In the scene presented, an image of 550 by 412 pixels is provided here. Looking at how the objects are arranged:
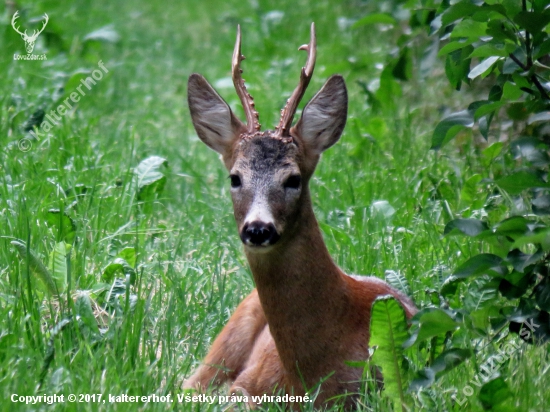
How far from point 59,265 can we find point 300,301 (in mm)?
1074

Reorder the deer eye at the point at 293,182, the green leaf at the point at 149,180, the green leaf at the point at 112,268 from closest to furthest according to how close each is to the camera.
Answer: the deer eye at the point at 293,182, the green leaf at the point at 112,268, the green leaf at the point at 149,180

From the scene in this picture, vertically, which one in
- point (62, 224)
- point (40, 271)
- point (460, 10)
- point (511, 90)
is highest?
point (460, 10)

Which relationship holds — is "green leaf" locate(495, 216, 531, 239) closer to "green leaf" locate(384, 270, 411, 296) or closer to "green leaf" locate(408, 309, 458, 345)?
"green leaf" locate(408, 309, 458, 345)

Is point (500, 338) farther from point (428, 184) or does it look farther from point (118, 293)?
point (428, 184)

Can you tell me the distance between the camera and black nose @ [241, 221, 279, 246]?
356 cm

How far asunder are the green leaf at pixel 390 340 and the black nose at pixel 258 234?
0.47 meters

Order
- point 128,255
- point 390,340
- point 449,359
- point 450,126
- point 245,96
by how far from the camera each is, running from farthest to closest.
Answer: point 128,255 < point 245,96 < point 450,126 < point 390,340 < point 449,359

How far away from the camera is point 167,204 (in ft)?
19.3

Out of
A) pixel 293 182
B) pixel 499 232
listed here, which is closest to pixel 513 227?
pixel 499 232

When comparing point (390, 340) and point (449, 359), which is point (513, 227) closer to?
point (449, 359)

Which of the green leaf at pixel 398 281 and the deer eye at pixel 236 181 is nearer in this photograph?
the deer eye at pixel 236 181

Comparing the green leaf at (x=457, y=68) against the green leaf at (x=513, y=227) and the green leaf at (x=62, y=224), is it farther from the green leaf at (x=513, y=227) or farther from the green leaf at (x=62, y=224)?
the green leaf at (x=62, y=224)

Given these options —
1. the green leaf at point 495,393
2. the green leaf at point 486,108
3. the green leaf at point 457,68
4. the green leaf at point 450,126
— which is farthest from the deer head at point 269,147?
the green leaf at point 495,393

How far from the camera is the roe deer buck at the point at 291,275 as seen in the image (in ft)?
12.2
